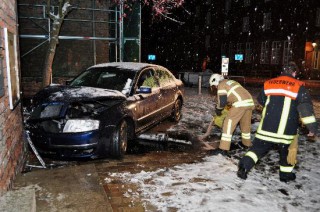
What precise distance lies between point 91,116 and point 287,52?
28595mm

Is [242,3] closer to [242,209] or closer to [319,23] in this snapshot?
[319,23]

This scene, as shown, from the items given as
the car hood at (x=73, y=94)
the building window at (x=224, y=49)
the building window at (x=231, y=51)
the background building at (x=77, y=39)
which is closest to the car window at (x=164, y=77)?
the car hood at (x=73, y=94)

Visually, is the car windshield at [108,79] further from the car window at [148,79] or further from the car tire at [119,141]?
the car tire at [119,141]

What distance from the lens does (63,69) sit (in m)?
14.2

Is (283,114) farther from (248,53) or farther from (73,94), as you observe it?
(248,53)

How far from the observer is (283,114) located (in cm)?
434

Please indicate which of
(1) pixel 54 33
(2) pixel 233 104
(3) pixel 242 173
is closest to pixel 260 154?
(3) pixel 242 173

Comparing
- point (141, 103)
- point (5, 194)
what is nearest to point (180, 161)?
point (141, 103)

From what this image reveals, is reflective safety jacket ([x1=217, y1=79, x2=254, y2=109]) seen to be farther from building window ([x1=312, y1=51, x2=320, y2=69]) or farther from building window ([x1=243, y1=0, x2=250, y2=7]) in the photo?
building window ([x1=243, y1=0, x2=250, y2=7])

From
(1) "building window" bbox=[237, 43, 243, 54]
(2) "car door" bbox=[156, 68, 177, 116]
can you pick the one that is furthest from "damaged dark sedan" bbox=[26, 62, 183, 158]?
(1) "building window" bbox=[237, 43, 243, 54]

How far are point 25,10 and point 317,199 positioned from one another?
13.1 m

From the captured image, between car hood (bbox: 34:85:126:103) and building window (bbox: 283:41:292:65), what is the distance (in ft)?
→ 88.7

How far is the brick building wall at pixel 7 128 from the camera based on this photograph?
11.3 ft

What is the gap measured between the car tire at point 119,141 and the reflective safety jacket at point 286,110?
91.7 inches
